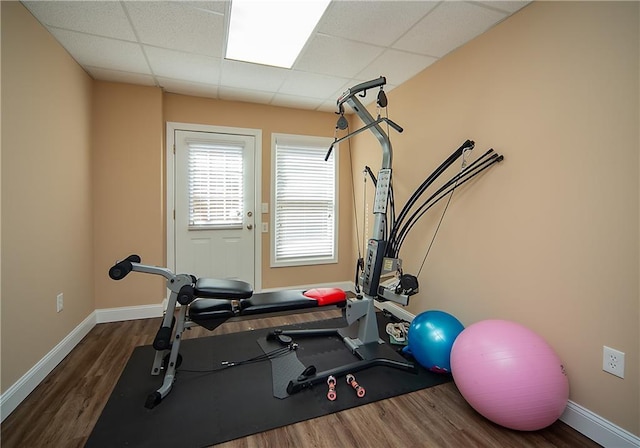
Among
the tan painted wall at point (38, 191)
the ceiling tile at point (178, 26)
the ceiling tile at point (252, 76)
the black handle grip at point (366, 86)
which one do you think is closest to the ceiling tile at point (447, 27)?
the black handle grip at point (366, 86)

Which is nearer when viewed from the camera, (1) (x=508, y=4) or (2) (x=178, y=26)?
(1) (x=508, y=4)

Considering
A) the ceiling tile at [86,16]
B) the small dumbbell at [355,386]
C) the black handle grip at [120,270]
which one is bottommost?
the small dumbbell at [355,386]

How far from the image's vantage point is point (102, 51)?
2.33 metres

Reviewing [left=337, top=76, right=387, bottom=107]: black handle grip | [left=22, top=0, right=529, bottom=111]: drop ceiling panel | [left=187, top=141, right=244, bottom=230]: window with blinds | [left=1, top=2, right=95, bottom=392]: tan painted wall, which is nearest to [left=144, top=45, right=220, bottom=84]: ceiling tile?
[left=22, top=0, right=529, bottom=111]: drop ceiling panel

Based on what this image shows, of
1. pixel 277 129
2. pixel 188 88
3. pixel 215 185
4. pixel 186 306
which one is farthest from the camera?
pixel 277 129

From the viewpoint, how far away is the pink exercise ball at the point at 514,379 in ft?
4.71

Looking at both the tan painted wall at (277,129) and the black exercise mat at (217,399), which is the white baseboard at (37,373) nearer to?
the black exercise mat at (217,399)

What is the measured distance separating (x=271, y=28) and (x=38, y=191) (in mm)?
1862

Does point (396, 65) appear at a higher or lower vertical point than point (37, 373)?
higher

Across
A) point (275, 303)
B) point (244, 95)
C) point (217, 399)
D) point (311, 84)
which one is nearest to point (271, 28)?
point (311, 84)

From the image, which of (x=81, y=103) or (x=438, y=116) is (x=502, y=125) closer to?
(x=438, y=116)

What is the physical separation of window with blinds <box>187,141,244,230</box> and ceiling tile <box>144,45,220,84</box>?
74cm

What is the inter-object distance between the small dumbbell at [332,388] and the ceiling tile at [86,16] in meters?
2.61

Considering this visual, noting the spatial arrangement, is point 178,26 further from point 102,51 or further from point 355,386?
point 355,386
